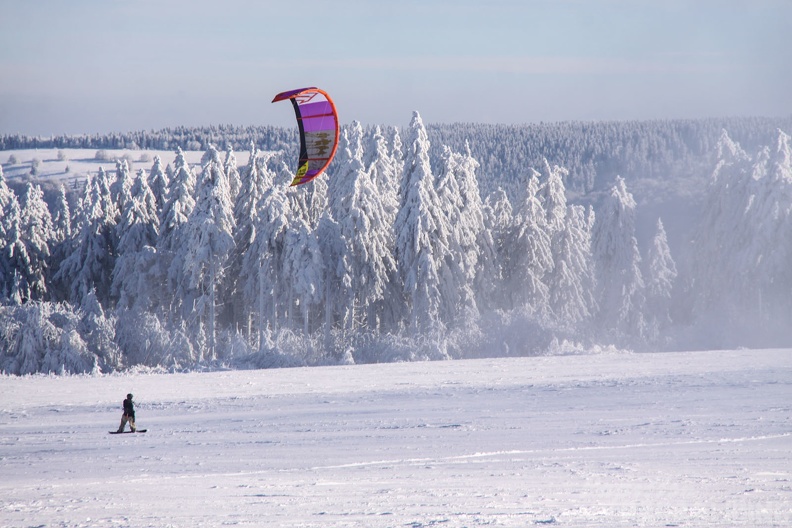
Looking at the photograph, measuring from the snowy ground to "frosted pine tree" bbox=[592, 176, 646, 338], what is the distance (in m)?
27.4

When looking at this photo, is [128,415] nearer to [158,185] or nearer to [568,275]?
[158,185]

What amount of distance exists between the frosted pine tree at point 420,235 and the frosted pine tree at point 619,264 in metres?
16.9

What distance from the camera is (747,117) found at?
17825 centimetres

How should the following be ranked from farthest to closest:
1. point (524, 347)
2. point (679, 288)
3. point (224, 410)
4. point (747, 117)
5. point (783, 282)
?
point (747, 117), point (679, 288), point (783, 282), point (524, 347), point (224, 410)

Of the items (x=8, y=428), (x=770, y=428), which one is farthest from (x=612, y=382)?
(x=8, y=428)

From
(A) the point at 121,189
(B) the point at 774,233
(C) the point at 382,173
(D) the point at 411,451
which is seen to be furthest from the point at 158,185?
(D) the point at 411,451

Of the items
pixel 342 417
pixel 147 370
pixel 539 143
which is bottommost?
pixel 147 370

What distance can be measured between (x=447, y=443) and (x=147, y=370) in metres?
21.0

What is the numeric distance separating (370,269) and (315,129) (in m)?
18.2

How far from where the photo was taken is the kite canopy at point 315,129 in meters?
20.4

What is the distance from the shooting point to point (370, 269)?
129 feet

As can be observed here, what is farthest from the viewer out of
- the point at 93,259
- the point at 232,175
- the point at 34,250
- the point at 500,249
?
the point at 34,250

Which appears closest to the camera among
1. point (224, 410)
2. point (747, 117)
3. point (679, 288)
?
point (224, 410)

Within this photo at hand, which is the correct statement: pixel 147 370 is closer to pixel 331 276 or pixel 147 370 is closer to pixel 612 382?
pixel 331 276
